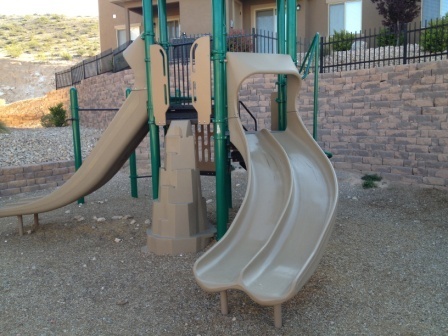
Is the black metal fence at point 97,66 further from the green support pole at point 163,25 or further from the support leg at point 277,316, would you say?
the support leg at point 277,316

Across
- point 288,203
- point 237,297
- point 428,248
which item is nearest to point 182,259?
point 237,297

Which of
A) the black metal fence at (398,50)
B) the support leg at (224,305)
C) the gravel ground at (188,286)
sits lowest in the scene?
the gravel ground at (188,286)

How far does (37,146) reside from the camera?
36.0ft

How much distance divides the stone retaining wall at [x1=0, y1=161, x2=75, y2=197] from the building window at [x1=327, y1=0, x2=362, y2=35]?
32.8ft

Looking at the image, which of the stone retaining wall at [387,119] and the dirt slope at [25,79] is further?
the dirt slope at [25,79]

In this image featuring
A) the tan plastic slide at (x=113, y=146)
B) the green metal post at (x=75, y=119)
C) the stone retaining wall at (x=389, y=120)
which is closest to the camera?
the tan plastic slide at (x=113, y=146)

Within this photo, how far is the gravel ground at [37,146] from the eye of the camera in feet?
32.1

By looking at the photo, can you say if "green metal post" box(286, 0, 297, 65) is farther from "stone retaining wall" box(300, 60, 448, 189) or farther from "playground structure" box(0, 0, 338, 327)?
"stone retaining wall" box(300, 60, 448, 189)

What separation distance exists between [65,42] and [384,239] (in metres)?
44.3

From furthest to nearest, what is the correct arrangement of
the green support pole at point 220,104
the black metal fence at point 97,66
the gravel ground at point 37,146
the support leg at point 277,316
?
the black metal fence at point 97,66, the gravel ground at point 37,146, the green support pole at point 220,104, the support leg at point 277,316

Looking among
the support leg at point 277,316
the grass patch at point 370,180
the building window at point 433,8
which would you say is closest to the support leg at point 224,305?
the support leg at point 277,316

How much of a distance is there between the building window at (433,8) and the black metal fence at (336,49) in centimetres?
47

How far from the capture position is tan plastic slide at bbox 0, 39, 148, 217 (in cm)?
529

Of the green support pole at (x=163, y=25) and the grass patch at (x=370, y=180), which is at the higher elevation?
the green support pole at (x=163, y=25)
